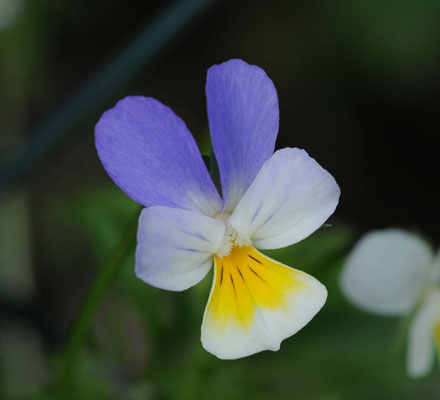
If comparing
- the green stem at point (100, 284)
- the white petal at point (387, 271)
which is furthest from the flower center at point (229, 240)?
the white petal at point (387, 271)

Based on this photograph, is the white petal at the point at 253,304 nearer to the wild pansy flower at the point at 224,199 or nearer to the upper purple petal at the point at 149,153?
the wild pansy flower at the point at 224,199

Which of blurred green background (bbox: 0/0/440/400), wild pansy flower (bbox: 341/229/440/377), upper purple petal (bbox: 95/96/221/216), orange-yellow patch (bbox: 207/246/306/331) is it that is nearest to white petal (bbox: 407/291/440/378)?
wild pansy flower (bbox: 341/229/440/377)

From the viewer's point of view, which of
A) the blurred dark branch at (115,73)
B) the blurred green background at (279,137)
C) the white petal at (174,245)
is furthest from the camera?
Result: the blurred green background at (279,137)

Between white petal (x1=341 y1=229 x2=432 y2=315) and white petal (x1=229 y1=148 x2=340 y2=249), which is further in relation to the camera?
white petal (x1=341 y1=229 x2=432 y2=315)

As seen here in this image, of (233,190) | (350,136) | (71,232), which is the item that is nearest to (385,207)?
(350,136)

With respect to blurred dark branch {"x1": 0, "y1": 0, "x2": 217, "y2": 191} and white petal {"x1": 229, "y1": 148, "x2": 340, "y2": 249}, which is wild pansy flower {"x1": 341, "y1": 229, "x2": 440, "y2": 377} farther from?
blurred dark branch {"x1": 0, "y1": 0, "x2": 217, "y2": 191}
